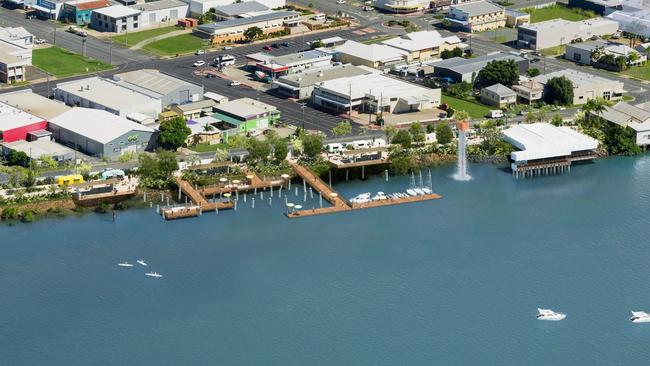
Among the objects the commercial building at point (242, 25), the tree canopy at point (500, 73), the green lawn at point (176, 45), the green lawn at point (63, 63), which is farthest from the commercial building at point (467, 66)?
the green lawn at point (63, 63)

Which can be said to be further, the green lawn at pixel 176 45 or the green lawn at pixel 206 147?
the green lawn at pixel 176 45

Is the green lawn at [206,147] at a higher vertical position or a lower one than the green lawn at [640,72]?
lower

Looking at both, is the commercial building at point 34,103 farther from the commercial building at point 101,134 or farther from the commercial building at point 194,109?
the commercial building at point 194,109

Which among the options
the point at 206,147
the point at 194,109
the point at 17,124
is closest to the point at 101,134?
the point at 17,124

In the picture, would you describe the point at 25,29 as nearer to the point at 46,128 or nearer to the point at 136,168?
the point at 46,128

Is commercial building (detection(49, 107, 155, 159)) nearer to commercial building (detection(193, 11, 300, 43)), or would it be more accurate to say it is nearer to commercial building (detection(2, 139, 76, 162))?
commercial building (detection(2, 139, 76, 162))

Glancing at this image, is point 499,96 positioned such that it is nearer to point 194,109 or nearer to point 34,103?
point 194,109
